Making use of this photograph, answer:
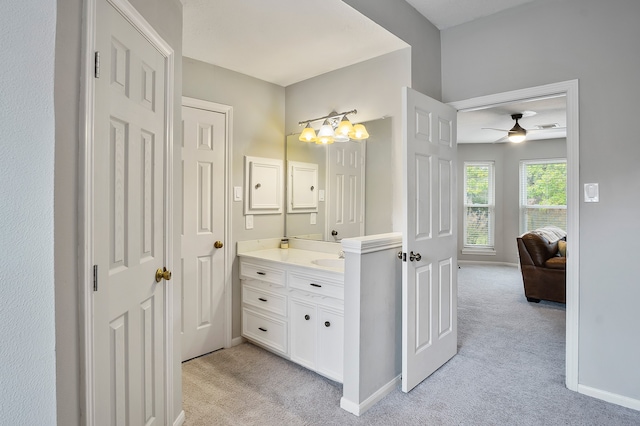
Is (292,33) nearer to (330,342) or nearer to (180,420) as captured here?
(330,342)

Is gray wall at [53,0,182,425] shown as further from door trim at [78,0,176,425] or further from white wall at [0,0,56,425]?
white wall at [0,0,56,425]

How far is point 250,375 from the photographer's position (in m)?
2.60

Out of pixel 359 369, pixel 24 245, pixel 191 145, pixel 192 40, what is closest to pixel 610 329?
pixel 359 369

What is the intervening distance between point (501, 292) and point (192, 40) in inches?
190

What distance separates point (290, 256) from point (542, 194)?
5.93 meters

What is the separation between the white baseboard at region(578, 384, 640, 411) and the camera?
7.12ft

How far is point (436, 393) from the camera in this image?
235 cm

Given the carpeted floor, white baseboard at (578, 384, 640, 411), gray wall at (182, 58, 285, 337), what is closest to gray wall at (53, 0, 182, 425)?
the carpeted floor

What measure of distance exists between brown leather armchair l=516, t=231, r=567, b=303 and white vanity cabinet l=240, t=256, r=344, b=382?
337 cm

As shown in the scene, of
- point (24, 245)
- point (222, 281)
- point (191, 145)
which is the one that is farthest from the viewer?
point (222, 281)

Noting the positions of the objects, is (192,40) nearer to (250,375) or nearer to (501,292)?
(250,375)

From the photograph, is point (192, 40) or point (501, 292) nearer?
point (192, 40)

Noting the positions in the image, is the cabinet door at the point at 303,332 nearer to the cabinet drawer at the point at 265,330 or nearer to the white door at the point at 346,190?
the cabinet drawer at the point at 265,330

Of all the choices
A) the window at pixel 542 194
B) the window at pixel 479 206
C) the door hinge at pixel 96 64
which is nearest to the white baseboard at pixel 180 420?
the door hinge at pixel 96 64
